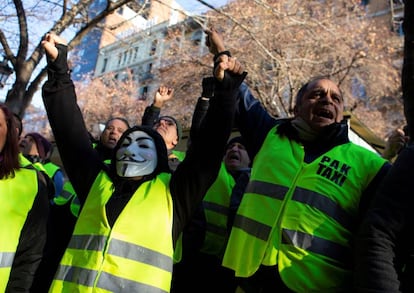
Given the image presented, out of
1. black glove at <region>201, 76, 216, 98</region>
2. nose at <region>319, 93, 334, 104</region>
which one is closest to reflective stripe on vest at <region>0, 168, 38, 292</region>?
black glove at <region>201, 76, 216, 98</region>

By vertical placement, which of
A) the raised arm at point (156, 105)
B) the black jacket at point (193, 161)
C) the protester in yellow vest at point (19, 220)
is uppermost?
the raised arm at point (156, 105)

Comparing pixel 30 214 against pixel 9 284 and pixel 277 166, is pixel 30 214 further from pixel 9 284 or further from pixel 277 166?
pixel 277 166

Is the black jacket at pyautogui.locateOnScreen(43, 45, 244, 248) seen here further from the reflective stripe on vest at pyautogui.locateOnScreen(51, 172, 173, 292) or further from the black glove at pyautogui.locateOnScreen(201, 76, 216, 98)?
the black glove at pyautogui.locateOnScreen(201, 76, 216, 98)

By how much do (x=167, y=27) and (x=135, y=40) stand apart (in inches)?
220

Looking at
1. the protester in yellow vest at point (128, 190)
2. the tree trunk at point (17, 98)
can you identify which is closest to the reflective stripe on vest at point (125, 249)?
the protester in yellow vest at point (128, 190)

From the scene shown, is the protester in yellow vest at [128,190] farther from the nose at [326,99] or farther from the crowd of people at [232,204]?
the nose at [326,99]

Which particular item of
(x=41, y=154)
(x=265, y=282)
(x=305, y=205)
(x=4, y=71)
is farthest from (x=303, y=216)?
(x=4, y=71)

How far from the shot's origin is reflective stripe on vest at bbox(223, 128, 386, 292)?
76.6 inches

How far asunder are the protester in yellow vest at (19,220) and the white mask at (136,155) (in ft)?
1.83

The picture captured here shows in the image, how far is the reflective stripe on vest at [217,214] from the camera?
3166 millimetres

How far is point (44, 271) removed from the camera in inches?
118

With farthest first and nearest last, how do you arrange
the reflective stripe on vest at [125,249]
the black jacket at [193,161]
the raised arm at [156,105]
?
the raised arm at [156,105] → the black jacket at [193,161] → the reflective stripe on vest at [125,249]

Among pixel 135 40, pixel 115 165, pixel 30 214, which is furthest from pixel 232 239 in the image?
pixel 135 40

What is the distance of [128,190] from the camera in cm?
234
